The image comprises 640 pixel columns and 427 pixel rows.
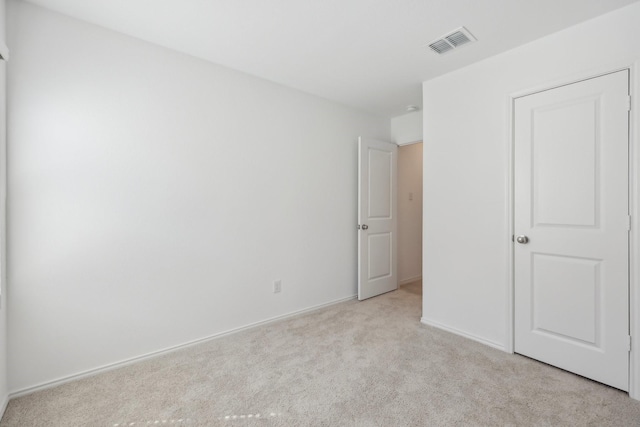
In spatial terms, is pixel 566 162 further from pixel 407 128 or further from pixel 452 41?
pixel 407 128

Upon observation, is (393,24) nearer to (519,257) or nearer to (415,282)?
(519,257)

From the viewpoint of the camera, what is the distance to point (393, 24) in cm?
204

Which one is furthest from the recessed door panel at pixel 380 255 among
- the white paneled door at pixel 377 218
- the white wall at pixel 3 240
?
the white wall at pixel 3 240

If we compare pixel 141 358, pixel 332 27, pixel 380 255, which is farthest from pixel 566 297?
pixel 141 358

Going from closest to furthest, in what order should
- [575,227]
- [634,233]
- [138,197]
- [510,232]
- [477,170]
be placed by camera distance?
1. [634,233]
2. [575,227]
3. [138,197]
4. [510,232]
5. [477,170]

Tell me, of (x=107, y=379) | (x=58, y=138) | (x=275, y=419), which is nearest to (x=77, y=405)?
(x=107, y=379)

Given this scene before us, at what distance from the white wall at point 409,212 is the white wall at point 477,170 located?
1534 millimetres

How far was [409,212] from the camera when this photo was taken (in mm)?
4688

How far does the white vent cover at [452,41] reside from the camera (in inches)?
84.2

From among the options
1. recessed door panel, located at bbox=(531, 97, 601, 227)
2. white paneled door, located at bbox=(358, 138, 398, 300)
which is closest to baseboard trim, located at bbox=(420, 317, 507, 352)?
white paneled door, located at bbox=(358, 138, 398, 300)

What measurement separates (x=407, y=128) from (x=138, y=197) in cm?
330

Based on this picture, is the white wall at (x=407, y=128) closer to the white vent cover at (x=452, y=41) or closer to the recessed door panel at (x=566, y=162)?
the white vent cover at (x=452, y=41)

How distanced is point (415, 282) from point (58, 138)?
444 cm

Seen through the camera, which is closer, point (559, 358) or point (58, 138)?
point (58, 138)
